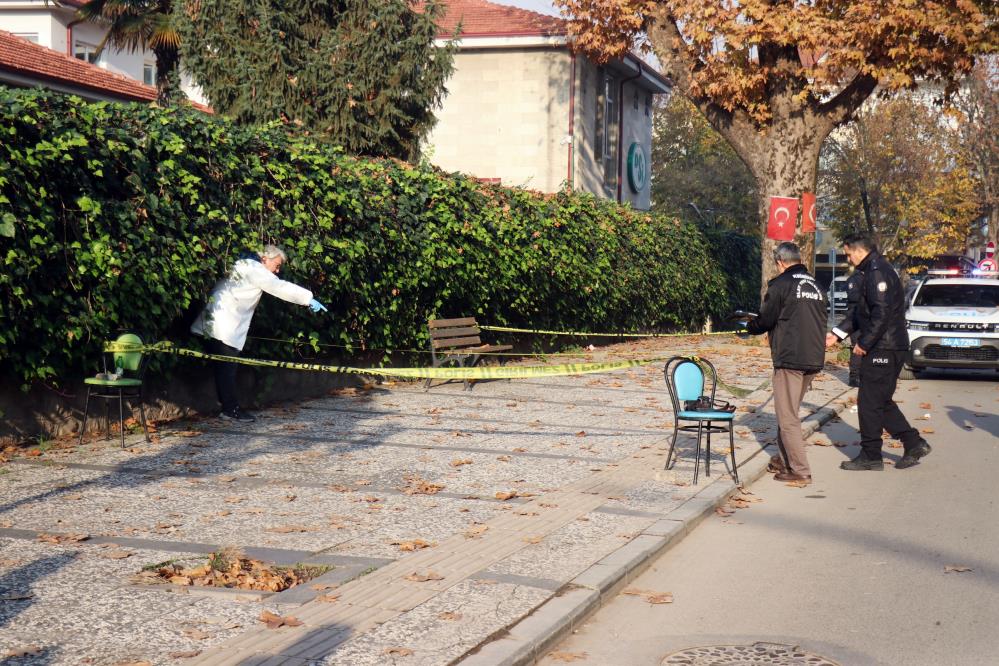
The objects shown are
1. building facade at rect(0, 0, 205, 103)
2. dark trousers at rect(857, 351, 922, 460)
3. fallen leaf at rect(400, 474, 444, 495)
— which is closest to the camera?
fallen leaf at rect(400, 474, 444, 495)

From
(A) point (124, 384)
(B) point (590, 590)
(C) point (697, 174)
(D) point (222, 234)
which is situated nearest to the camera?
(B) point (590, 590)

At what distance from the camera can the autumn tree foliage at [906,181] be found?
50625 mm

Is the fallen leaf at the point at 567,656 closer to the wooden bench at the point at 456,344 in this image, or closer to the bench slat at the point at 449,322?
the wooden bench at the point at 456,344

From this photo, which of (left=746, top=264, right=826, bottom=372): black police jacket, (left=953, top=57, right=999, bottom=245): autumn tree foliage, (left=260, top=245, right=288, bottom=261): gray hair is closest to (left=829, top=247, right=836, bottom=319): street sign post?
(left=953, top=57, right=999, bottom=245): autumn tree foliage

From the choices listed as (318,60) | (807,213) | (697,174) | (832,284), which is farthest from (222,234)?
(697,174)

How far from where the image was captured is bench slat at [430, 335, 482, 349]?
49.6 ft

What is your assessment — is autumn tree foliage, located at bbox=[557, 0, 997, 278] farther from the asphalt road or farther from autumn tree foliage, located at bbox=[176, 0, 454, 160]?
the asphalt road

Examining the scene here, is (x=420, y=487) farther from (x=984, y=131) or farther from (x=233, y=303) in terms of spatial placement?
(x=984, y=131)

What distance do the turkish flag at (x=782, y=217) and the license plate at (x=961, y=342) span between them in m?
4.03

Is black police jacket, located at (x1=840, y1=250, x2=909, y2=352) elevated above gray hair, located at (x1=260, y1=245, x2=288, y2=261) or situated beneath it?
situated beneath

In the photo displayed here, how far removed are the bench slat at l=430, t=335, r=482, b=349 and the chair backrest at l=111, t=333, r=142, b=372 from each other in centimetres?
562

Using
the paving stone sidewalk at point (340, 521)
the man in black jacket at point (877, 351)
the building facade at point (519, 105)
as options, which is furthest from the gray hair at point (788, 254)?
the building facade at point (519, 105)

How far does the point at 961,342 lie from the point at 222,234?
498 inches

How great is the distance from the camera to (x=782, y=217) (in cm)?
2181
